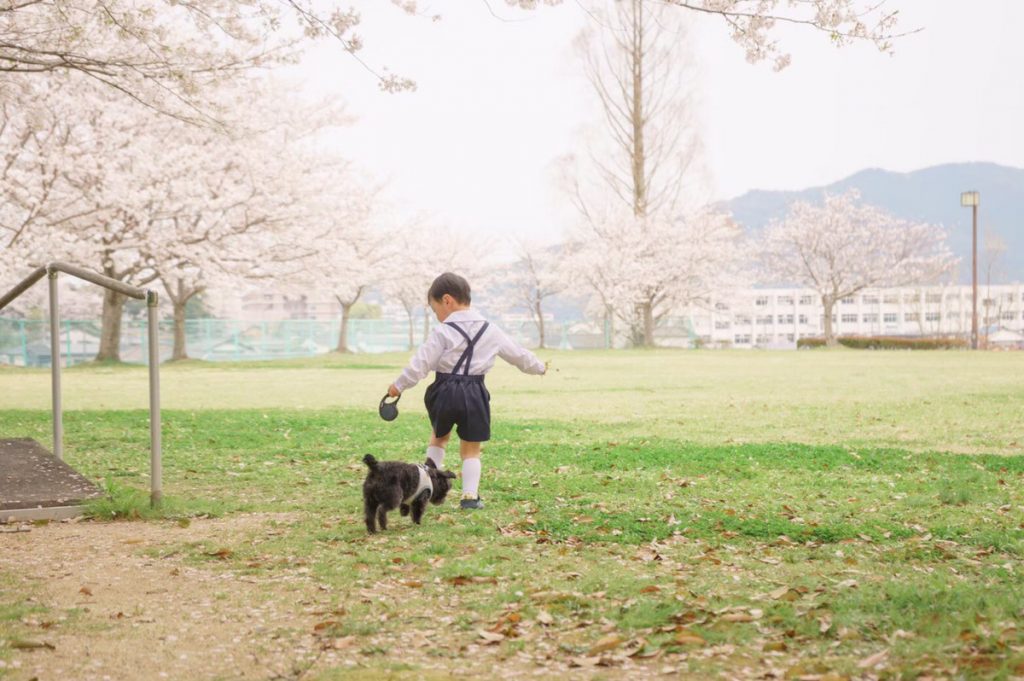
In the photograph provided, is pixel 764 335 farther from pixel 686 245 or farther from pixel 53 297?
pixel 53 297

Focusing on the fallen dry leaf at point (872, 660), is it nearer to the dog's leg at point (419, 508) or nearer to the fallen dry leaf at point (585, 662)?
the fallen dry leaf at point (585, 662)

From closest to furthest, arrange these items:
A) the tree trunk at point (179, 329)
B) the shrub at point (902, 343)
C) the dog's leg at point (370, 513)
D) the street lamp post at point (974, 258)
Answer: the dog's leg at point (370, 513)
the tree trunk at point (179, 329)
the street lamp post at point (974, 258)
the shrub at point (902, 343)

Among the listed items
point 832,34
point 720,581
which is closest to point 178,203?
point 832,34

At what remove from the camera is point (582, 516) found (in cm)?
581

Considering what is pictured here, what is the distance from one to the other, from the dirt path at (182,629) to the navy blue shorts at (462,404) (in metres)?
1.45

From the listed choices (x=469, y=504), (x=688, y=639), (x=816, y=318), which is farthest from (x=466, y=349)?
(x=816, y=318)

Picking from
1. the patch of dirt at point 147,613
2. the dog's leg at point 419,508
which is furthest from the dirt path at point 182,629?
the dog's leg at point 419,508

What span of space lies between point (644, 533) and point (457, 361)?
1.49 metres

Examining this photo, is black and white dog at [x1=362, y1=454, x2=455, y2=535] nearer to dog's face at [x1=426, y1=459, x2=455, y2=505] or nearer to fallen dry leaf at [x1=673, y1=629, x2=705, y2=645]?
dog's face at [x1=426, y1=459, x2=455, y2=505]

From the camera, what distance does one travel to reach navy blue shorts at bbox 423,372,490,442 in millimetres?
5652

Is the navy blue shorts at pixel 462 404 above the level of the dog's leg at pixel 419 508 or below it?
above

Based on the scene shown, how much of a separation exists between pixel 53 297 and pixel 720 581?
200 inches

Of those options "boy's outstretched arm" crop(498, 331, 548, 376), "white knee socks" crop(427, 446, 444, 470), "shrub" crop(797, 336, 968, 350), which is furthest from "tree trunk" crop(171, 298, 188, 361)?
"shrub" crop(797, 336, 968, 350)

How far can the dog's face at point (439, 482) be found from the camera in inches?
223
